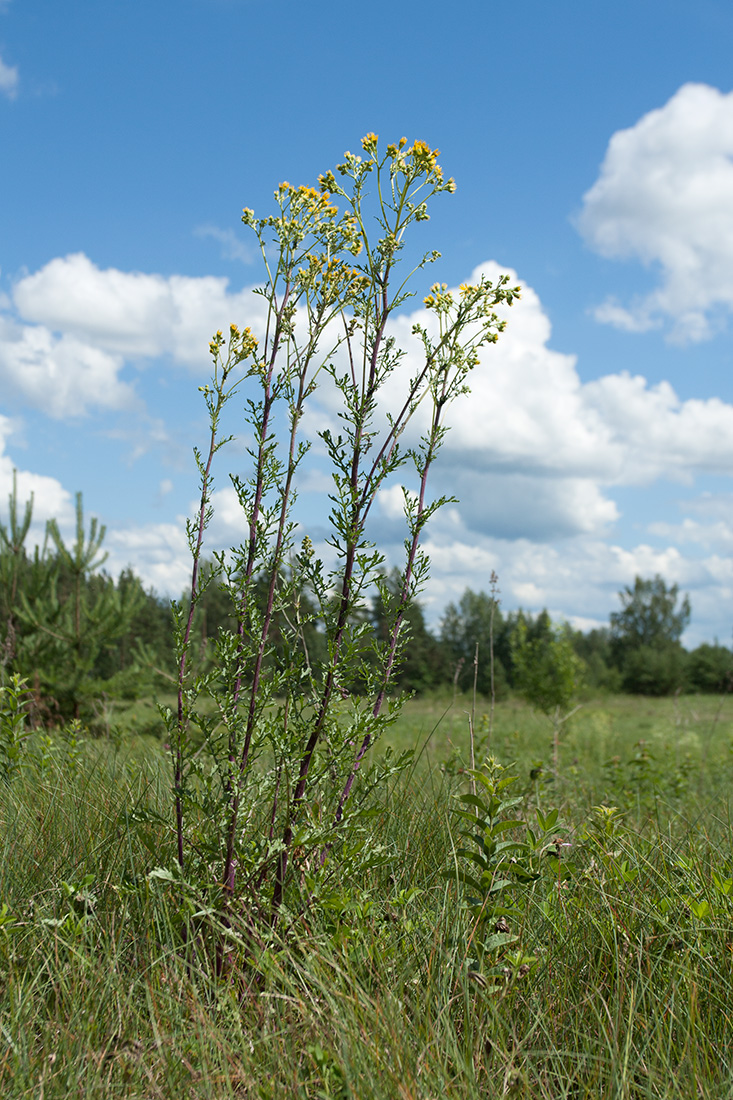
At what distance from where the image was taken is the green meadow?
2146 mm

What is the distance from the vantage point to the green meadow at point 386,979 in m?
2.15

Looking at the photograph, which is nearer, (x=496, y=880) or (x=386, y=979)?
(x=386, y=979)

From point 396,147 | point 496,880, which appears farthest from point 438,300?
point 496,880

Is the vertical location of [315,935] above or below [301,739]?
below

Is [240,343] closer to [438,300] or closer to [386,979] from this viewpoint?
[438,300]

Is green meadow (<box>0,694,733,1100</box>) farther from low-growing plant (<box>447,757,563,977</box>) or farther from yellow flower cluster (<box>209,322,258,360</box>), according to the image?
yellow flower cluster (<box>209,322,258,360</box>)

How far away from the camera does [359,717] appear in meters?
2.69

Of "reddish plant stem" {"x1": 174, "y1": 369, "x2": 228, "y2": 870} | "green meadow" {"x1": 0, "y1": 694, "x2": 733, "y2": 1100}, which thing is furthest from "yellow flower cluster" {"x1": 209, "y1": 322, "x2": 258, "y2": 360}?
"green meadow" {"x1": 0, "y1": 694, "x2": 733, "y2": 1100}

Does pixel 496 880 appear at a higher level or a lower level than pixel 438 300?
lower

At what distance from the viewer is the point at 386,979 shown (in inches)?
97.9

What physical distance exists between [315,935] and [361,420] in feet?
5.98

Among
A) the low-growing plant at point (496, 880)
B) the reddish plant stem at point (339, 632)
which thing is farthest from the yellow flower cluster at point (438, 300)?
the low-growing plant at point (496, 880)

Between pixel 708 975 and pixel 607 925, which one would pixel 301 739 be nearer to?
pixel 607 925

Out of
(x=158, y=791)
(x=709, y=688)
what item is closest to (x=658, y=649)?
(x=709, y=688)
